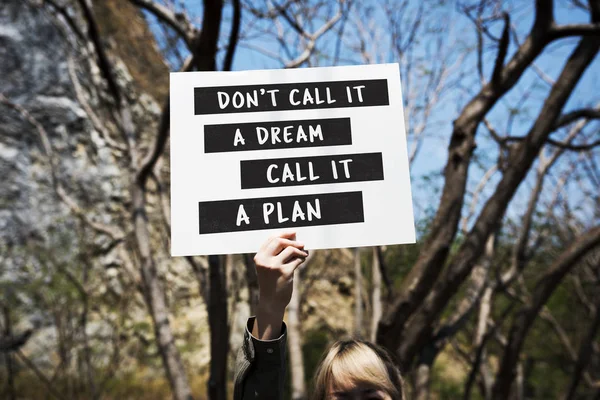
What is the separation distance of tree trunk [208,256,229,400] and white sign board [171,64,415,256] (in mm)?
1621

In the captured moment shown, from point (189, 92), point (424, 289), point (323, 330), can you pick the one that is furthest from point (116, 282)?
point (189, 92)

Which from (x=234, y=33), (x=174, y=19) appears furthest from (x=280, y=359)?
(x=174, y=19)

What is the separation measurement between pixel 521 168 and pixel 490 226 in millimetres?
413

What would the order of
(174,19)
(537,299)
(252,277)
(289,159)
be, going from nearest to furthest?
(289,159) → (252,277) → (174,19) → (537,299)

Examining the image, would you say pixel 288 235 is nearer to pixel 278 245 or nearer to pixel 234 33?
pixel 278 245

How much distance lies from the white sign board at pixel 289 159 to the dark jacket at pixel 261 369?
11.9 inches

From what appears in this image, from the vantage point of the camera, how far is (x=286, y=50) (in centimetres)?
607

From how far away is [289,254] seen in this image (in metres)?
1.41

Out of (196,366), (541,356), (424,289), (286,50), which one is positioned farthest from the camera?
(196,366)

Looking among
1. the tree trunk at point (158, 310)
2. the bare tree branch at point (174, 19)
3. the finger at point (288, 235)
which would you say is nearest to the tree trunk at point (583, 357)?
the tree trunk at point (158, 310)

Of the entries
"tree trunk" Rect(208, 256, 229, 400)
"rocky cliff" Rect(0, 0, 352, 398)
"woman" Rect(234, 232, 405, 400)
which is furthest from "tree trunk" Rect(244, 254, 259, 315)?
"rocky cliff" Rect(0, 0, 352, 398)

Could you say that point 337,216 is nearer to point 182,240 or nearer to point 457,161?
point 182,240

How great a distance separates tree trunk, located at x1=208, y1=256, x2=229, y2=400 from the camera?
321 centimetres

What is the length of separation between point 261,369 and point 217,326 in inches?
80.6
